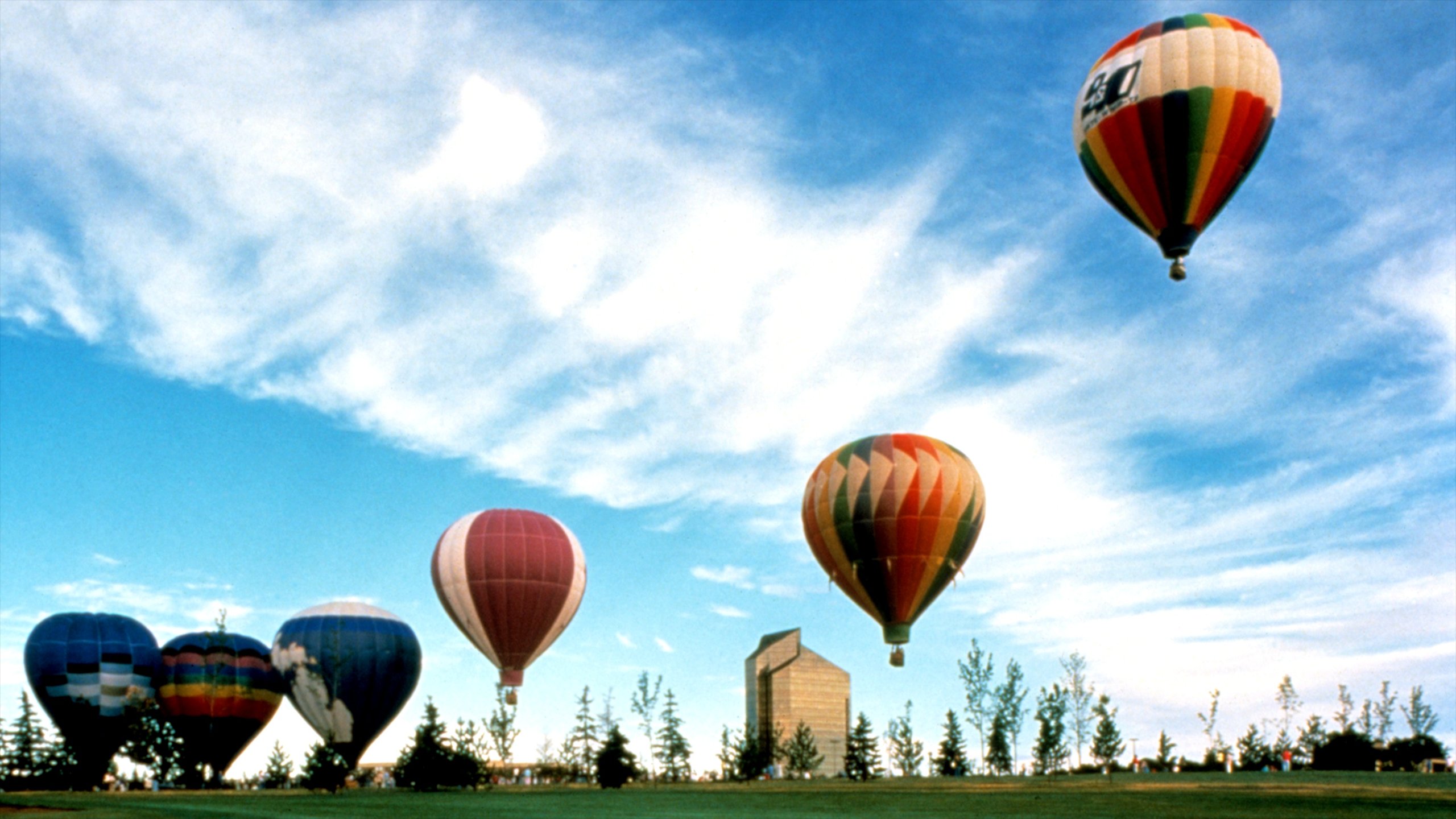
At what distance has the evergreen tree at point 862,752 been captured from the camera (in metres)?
90.7

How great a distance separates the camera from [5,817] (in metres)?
28.3

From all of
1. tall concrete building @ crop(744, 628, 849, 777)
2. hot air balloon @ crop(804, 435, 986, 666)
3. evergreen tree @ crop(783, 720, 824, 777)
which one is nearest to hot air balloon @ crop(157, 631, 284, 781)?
evergreen tree @ crop(783, 720, 824, 777)

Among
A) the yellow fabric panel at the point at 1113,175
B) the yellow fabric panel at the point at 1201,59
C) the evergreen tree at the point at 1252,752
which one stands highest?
the yellow fabric panel at the point at 1201,59

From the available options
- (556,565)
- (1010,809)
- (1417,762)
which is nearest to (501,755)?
(556,565)

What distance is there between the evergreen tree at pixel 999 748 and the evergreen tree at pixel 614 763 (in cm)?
3522

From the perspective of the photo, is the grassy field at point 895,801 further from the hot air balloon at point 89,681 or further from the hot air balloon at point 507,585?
the hot air balloon at point 89,681

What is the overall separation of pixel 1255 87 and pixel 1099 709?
56.7 m

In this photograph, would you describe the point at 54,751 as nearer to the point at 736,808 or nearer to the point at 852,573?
the point at 852,573

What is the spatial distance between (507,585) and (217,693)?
23.7 m

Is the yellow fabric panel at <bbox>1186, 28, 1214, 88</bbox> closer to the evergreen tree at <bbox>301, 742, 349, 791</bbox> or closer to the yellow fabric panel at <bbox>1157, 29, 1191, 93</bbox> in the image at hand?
the yellow fabric panel at <bbox>1157, 29, 1191, 93</bbox>

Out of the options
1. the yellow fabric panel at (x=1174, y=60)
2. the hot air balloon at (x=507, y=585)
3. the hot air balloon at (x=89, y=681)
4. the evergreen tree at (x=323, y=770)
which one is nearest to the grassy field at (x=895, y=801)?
the evergreen tree at (x=323, y=770)

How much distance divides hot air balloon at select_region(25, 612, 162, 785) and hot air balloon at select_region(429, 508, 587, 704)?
2223cm

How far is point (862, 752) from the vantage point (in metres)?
92.7

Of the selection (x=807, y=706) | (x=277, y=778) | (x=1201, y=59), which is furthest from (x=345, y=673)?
(x=807, y=706)
